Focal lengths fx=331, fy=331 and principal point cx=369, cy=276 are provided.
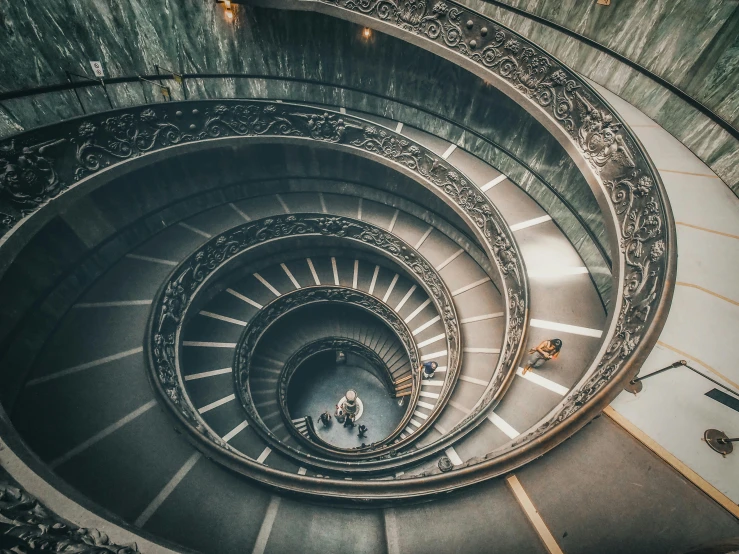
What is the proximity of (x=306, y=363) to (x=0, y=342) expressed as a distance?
33.7 feet

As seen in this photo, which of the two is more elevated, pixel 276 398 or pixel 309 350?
pixel 309 350

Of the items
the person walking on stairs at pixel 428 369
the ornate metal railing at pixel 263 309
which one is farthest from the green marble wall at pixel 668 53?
the person walking on stairs at pixel 428 369

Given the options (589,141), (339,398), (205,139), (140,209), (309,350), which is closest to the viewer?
(589,141)

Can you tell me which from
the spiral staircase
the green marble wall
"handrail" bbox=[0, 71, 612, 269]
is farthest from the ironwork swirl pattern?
the green marble wall

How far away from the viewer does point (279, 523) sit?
4562 millimetres

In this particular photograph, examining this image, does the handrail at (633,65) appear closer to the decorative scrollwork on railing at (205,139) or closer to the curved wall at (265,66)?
the curved wall at (265,66)

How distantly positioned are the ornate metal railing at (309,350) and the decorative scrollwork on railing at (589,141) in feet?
15.3

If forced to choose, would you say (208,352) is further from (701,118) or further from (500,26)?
(701,118)

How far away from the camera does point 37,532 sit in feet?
8.54

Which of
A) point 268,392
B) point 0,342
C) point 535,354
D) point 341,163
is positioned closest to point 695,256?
point 535,354

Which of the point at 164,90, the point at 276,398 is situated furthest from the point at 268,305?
the point at 164,90

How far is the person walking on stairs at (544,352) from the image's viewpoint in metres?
6.11

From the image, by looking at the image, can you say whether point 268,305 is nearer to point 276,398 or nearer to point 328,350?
point 276,398

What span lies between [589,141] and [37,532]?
31.1ft
